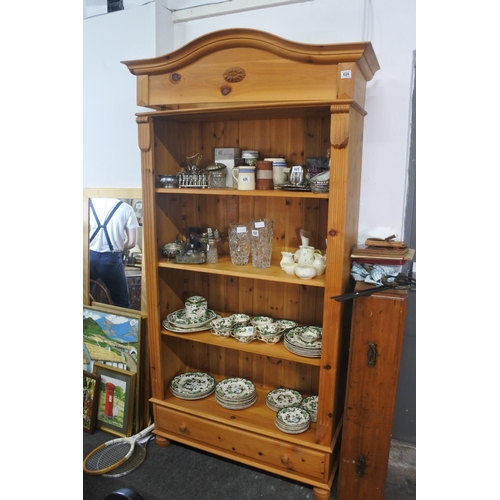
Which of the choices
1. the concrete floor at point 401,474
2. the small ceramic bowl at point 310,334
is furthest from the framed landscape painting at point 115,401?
the concrete floor at point 401,474

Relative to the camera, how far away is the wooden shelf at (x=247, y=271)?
166 cm

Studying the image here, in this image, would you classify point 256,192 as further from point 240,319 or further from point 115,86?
point 115,86

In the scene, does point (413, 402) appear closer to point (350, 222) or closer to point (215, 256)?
point (350, 222)

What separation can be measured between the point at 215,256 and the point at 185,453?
3.41ft

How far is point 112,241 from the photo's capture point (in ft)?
7.51

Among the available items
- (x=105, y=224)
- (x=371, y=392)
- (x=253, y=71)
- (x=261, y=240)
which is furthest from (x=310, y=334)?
(x=105, y=224)

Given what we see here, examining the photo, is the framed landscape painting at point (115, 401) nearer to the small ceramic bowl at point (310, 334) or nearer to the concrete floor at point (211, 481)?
Result: the concrete floor at point (211, 481)

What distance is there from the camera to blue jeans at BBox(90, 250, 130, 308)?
90.6 inches

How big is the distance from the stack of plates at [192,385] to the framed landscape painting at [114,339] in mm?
251

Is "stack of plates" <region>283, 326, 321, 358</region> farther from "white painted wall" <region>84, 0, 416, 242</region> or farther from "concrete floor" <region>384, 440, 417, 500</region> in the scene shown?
"concrete floor" <region>384, 440, 417, 500</region>

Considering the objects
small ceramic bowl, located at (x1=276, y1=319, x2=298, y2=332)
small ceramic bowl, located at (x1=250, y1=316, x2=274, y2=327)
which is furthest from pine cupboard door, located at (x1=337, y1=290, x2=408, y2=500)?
small ceramic bowl, located at (x1=250, y1=316, x2=274, y2=327)

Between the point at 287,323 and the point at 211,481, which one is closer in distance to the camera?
the point at 211,481

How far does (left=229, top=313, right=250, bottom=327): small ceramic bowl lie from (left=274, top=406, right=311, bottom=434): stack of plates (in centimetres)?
46

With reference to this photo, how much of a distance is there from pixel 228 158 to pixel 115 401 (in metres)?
1.47
